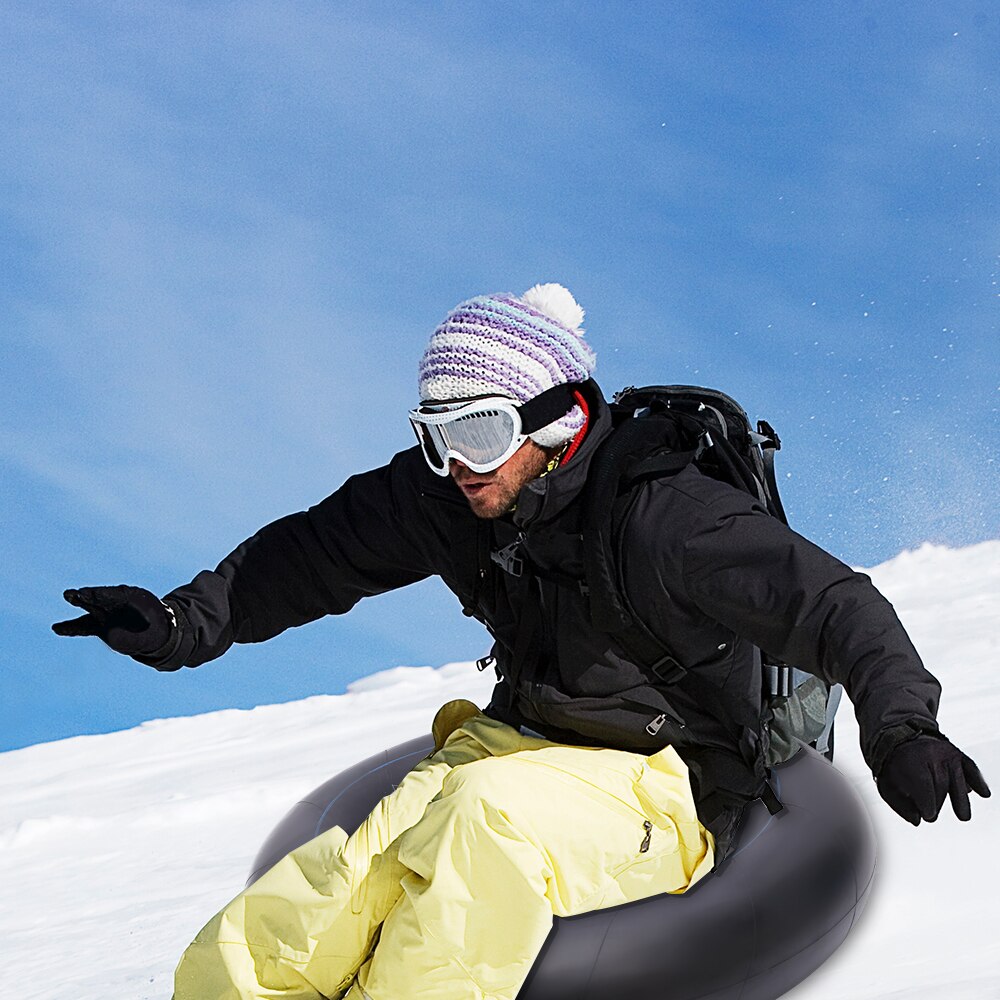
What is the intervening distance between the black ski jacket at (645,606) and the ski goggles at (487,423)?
0.34ft

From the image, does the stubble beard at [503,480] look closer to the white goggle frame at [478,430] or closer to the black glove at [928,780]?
the white goggle frame at [478,430]

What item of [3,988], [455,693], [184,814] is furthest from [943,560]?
[3,988]

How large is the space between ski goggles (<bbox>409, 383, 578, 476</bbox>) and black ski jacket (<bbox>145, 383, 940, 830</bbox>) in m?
0.10

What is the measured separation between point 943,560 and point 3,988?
243 inches

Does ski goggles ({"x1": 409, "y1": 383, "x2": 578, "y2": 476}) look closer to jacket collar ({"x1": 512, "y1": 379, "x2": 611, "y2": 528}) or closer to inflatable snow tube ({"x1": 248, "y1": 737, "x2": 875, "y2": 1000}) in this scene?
jacket collar ({"x1": 512, "y1": 379, "x2": 611, "y2": 528})

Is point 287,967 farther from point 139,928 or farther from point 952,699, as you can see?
point 952,699

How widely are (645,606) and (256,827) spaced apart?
9.93 ft

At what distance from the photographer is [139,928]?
12.8ft

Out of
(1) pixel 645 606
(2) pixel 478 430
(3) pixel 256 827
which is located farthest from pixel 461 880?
(3) pixel 256 827

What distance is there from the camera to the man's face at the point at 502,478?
260cm

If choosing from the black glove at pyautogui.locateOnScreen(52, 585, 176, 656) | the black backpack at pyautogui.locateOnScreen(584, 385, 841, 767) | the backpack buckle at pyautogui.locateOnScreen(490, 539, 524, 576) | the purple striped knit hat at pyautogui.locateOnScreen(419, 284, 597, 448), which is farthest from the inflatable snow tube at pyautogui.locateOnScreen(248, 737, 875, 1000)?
the purple striped knit hat at pyautogui.locateOnScreen(419, 284, 597, 448)

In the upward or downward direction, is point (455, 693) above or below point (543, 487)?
above

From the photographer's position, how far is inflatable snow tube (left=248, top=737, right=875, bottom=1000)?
2.37m

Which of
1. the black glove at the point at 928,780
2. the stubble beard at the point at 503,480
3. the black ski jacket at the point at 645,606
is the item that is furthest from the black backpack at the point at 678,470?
the black glove at the point at 928,780
